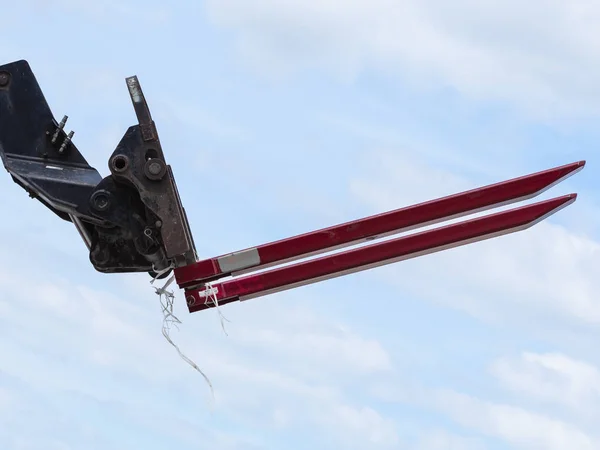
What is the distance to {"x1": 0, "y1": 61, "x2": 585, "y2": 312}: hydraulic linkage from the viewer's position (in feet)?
29.8

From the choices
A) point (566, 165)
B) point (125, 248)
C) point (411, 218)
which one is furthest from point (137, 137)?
point (566, 165)

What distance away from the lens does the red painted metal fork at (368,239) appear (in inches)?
359

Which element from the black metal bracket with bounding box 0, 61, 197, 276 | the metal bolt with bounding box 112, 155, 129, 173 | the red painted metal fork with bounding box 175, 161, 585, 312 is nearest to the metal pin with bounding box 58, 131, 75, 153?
the black metal bracket with bounding box 0, 61, 197, 276

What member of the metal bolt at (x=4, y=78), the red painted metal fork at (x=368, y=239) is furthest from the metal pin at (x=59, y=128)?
the red painted metal fork at (x=368, y=239)

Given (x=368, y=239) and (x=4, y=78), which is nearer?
(x=368, y=239)

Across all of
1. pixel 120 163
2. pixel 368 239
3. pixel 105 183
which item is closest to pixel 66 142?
pixel 105 183

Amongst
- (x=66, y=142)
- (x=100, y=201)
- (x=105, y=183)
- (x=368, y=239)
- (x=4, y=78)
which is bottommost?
(x=368, y=239)

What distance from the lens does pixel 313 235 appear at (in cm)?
930

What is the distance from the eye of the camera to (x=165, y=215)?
912 centimetres

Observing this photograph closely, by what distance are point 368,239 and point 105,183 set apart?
2242mm

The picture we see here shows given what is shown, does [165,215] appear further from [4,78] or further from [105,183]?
[4,78]

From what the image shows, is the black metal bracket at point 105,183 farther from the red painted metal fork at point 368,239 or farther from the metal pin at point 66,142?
the red painted metal fork at point 368,239

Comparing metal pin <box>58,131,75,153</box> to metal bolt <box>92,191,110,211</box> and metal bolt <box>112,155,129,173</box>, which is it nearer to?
metal bolt <box>92,191,110,211</box>

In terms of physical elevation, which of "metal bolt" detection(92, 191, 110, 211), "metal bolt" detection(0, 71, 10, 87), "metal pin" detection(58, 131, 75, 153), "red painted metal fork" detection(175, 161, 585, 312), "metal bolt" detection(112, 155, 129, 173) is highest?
"metal bolt" detection(0, 71, 10, 87)
